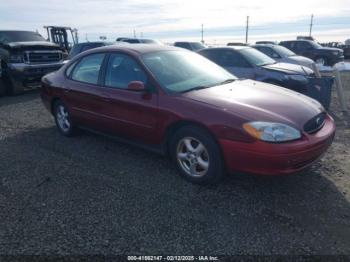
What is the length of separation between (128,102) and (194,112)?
3.50 feet

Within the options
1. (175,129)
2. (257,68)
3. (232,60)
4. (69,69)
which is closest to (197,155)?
(175,129)

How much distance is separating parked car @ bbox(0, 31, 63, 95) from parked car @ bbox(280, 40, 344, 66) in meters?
13.5

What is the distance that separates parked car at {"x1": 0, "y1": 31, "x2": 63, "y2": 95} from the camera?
30.8 ft

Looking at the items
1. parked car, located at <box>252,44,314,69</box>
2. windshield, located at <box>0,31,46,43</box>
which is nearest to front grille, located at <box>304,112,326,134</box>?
parked car, located at <box>252,44,314,69</box>

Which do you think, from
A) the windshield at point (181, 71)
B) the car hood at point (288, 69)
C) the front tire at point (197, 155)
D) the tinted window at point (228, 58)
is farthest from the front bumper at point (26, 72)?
the front tire at point (197, 155)

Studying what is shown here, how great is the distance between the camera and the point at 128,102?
4.09 m

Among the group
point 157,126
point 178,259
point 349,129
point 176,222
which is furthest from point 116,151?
point 349,129

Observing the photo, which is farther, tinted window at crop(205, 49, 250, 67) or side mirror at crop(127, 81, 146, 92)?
tinted window at crop(205, 49, 250, 67)

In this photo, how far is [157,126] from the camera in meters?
3.85

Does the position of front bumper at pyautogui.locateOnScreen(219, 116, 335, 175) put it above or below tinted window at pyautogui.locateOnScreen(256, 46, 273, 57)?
below

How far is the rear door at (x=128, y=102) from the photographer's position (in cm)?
389

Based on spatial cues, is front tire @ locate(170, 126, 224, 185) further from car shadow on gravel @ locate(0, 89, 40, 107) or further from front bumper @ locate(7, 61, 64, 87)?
front bumper @ locate(7, 61, 64, 87)

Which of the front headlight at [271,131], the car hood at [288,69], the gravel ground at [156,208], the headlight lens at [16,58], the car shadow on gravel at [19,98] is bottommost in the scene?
the car shadow on gravel at [19,98]

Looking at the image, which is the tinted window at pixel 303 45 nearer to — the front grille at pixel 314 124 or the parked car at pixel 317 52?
the parked car at pixel 317 52
